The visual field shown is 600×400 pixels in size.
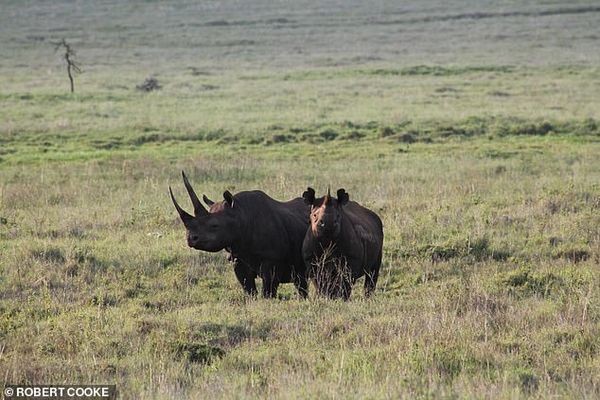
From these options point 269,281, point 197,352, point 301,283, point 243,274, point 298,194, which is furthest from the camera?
point 298,194

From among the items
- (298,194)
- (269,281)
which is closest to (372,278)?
(269,281)

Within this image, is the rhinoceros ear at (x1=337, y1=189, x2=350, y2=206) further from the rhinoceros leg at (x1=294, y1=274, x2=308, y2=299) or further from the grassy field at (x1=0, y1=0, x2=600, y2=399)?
the rhinoceros leg at (x1=294, y1=274, x2=308, y2=299)

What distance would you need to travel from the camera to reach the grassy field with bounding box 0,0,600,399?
756cm

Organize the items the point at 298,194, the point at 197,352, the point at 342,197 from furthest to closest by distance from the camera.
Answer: the point at 298,194 → the point at 342,197 → the point at 197,352

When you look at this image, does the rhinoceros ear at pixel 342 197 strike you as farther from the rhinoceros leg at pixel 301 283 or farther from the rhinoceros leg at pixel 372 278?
the rhinoceros leg at pixel 301 283

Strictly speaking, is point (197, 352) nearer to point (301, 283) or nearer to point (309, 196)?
point (309, 196)

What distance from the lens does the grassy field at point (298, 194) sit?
7.56 m

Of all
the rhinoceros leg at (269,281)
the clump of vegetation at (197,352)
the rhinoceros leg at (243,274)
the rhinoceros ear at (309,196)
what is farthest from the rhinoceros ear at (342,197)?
the clump of vegetation at (197,352)

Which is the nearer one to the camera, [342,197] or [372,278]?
[342,197]

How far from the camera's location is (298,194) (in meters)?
16.7

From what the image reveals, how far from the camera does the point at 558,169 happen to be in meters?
20.0

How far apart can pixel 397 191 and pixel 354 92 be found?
22.9m

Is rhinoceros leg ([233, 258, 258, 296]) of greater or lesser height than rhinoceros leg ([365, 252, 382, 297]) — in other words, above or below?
above

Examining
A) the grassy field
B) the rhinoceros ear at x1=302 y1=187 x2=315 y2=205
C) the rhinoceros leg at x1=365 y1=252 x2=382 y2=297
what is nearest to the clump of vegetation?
the grassy field
